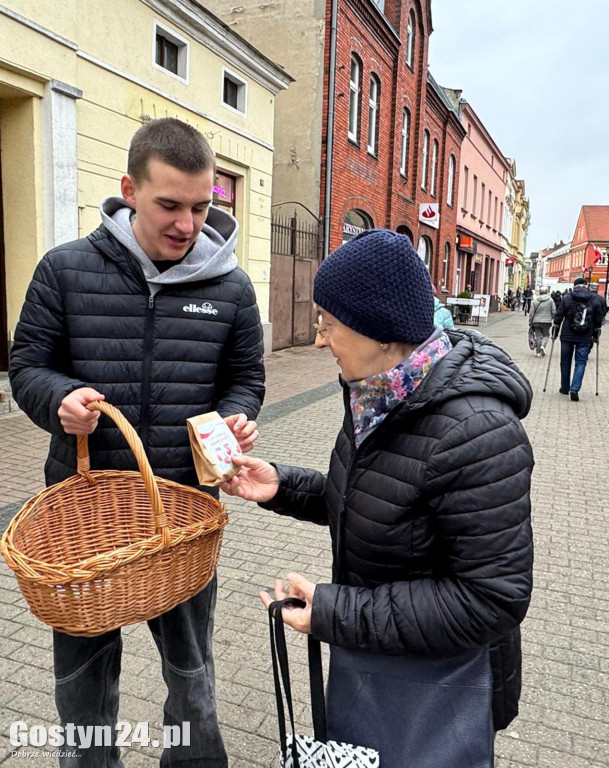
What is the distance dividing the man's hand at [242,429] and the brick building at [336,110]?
12.0 metres

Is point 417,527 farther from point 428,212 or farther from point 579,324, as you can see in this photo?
point 428,212

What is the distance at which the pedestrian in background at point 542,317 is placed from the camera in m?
15.0

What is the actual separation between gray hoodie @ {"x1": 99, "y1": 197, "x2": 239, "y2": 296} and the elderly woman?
0.62m

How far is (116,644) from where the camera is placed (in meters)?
1.97

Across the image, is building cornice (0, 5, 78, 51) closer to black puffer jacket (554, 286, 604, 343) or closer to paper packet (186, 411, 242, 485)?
paper packet (186, 411, 242, 485)

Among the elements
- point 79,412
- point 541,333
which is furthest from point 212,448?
point 541,333

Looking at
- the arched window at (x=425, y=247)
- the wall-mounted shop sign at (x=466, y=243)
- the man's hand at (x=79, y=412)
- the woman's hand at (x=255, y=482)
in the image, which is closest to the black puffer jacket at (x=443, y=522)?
the woman's hand at (x=255, y=482)

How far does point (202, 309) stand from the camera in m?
1.96

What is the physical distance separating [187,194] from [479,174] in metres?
35.4

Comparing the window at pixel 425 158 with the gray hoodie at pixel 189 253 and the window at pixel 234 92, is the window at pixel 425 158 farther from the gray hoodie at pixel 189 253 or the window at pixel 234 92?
the gray hoodie at pixel 189 253

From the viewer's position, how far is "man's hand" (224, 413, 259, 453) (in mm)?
1858

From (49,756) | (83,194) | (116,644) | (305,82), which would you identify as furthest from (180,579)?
(305,82)

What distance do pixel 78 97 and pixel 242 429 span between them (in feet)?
24.0

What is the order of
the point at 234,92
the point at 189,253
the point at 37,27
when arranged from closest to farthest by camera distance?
1. the point at 189,253
2. the point at 37,27
3. the point at 234,92
